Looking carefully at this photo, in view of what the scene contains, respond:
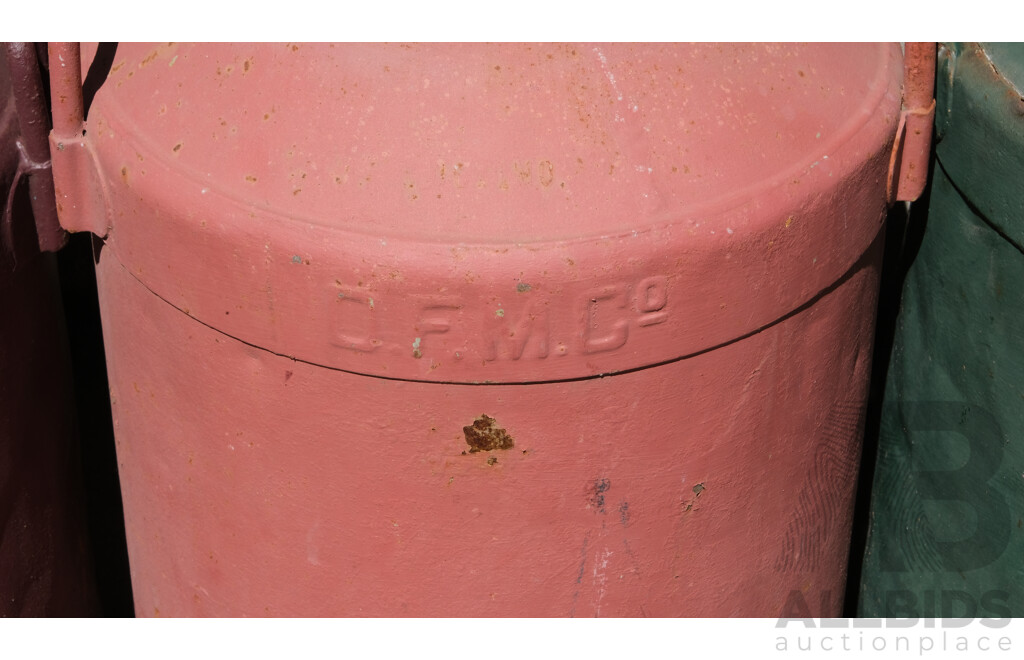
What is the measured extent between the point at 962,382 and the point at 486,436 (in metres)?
1.04

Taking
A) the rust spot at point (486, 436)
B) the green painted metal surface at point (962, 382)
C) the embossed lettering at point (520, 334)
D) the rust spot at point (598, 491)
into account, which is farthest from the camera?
the green painted metal surface at point (962, 382)

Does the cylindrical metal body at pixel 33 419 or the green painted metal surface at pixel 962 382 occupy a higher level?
the green painted metal surface at pixel 962 382

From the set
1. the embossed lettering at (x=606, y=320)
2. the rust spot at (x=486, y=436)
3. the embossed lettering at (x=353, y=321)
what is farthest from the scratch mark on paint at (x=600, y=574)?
the embossed lettering at (x=353, y=321)

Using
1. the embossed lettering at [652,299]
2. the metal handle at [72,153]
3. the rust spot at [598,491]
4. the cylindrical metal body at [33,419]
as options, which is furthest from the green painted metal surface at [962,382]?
the cylindrical metal body at [33,419]

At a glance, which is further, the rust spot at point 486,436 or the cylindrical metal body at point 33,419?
the cylindrical metal body at point 33,419

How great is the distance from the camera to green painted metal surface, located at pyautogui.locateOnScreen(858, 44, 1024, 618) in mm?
2215

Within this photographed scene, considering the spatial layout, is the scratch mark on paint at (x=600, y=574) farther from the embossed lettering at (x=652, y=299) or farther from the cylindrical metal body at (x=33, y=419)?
the cylindrical metal body at (x=33, y=419)

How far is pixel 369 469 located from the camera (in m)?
2.07

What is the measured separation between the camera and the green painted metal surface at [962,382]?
7.27ft

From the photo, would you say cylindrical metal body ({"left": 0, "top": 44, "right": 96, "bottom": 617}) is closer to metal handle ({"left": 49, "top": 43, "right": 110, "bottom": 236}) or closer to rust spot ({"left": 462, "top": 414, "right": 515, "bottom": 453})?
metal handle ({"left": 49, "top": 43, "right": 110, "bottom": 236})

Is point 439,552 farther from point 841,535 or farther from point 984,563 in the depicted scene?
point 984,563

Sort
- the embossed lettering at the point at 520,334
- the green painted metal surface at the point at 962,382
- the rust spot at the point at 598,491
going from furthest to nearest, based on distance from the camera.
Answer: the green painted metal surface at the point at 962,382
the rust spot at the point at 598,491
the embossed lettering at the point at 520,334

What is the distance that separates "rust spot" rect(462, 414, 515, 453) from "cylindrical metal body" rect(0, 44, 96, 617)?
Result: 0.79 metres

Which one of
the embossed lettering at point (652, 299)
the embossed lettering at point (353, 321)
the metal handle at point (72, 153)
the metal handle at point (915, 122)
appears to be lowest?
the embossed lettering at point (353, 321)
